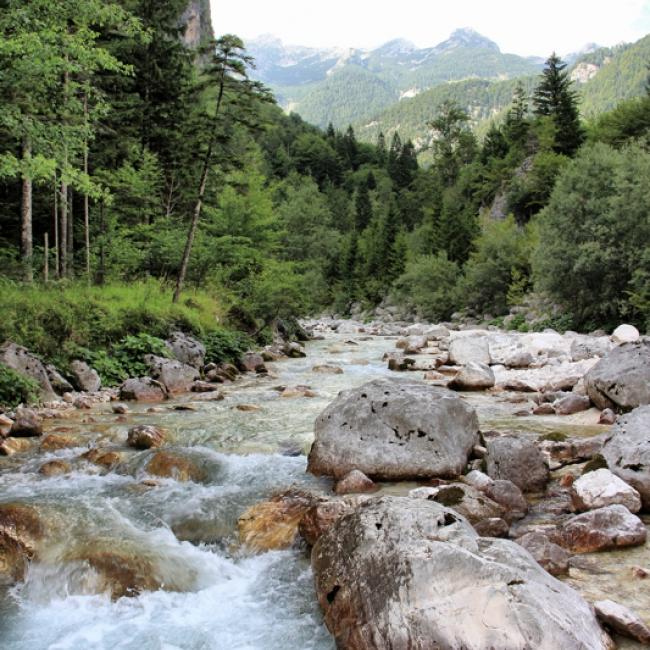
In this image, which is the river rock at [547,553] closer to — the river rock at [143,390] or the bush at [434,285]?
the river rock at [143,390]

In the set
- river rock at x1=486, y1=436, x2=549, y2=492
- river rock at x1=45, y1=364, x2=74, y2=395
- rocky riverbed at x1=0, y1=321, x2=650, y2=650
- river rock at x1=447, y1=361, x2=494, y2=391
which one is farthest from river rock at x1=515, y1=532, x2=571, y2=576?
river rock at x1=45, y1=364, x2=74, y2=395

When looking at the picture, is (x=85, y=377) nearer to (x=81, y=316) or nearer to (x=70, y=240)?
(x=81, y=316)

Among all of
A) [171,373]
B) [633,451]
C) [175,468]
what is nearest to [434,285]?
[171,373]

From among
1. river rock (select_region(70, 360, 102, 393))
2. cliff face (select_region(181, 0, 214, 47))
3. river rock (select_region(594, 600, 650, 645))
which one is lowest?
river rock (select_region(70, 360, 102, 393))

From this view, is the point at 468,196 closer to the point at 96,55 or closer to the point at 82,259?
the point at 82,259

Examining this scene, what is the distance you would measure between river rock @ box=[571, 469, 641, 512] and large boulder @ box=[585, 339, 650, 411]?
14.2ft

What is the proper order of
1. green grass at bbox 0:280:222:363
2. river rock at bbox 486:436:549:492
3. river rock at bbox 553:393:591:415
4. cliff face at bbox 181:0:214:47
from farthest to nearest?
1. cliff face at bbox 181:0:214:47
2. green grass at bbox 0:280:222:363
3. river rock at bbox 553:393:591:415
4. river rock at bbox 486:436:549:492

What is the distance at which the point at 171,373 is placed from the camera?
45.8ft

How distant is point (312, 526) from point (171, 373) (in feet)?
30.9

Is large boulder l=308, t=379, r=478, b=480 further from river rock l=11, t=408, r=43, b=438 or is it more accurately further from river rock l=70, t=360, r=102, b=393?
river rock l=70, t=360, r=102, b=393

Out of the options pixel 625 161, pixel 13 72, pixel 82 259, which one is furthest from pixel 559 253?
pixel 13 72

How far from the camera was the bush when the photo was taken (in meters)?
43.8

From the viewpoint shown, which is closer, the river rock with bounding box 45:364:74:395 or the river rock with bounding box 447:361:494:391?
the river rock with bounding box 45:364:74:395

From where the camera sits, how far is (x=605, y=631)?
11.9 ft
